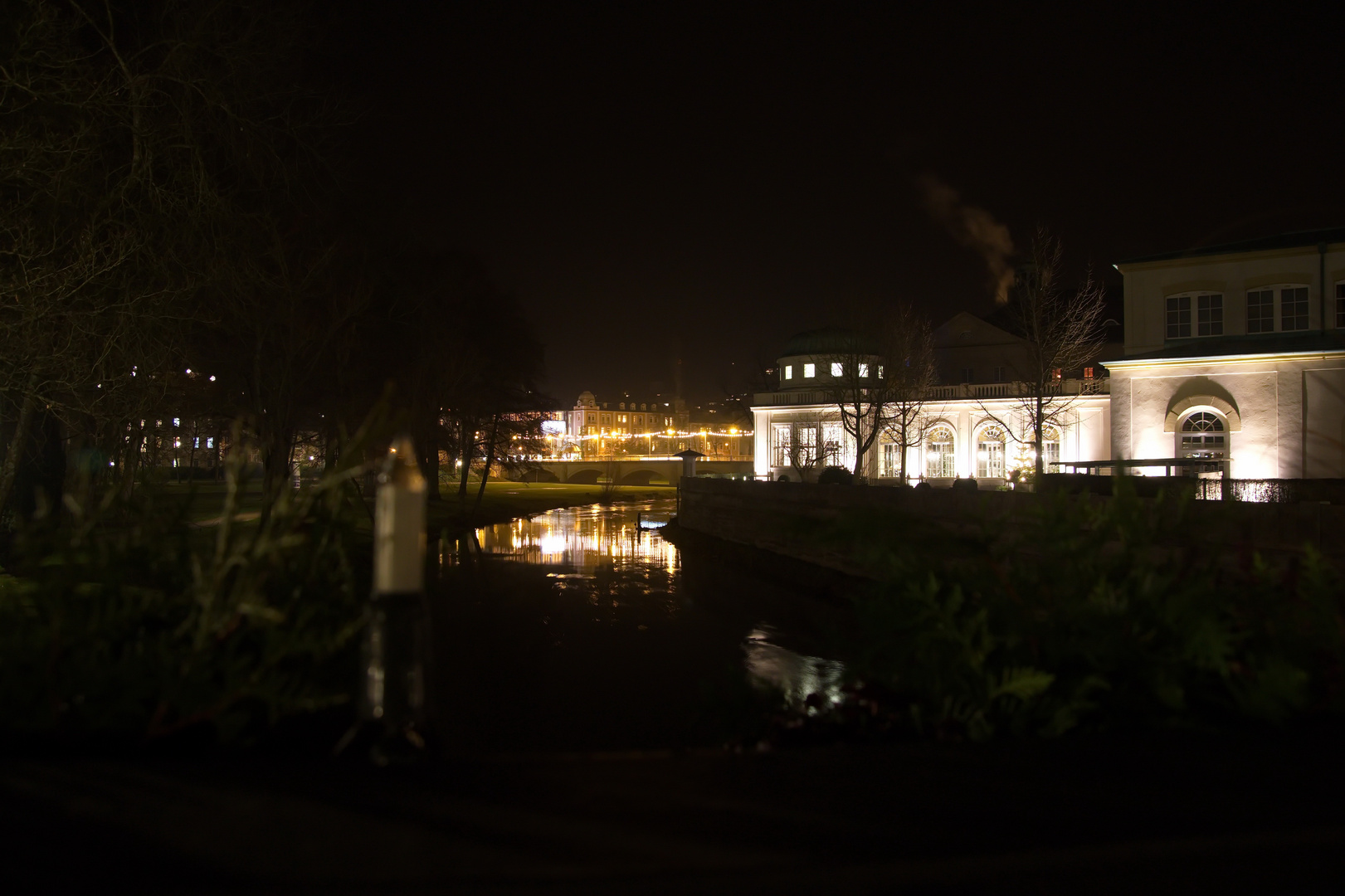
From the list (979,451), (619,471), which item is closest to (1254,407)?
(979,451)

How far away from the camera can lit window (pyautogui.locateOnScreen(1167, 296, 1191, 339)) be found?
3203 cm

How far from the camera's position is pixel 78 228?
43.2ft

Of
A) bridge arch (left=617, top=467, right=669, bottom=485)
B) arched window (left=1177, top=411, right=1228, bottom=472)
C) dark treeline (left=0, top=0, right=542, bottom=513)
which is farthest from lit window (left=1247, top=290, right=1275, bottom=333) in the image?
bridge arch (left=617, top=467, right=669, bottom=485)

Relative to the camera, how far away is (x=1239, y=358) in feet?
98.3

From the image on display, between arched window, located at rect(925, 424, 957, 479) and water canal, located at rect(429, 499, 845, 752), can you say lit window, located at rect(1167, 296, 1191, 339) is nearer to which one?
water canal, located at rect(429, 499, 845, 752)

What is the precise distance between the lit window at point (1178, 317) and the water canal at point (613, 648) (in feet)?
53.8

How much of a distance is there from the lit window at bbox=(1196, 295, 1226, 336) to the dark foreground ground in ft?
103

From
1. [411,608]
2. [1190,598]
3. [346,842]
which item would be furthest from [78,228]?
[1190,598]

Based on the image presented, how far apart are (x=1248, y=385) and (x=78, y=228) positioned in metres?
31.2

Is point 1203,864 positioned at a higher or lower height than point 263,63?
lower

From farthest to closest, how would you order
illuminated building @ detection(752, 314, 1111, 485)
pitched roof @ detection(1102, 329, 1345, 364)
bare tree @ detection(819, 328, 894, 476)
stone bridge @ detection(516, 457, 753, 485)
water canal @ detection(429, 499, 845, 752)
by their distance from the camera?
1. stone bridge @ detection(516, 457, 753, 485)
2. illuminated building @ detection(752, 314, 1111, 485)
3. bare tree @ detection(819, 328, 894, 476)
4. pitched roof @ detection(1102, 329, 1345, 364)
5. water canal @ detection(429, 499, 845, 752)

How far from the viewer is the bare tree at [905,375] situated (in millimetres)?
44969

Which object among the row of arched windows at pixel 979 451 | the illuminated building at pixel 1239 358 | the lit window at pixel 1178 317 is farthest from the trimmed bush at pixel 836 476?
the lit window at pixel 1178 317

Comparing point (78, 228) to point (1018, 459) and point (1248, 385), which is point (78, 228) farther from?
point (1018, 459)
